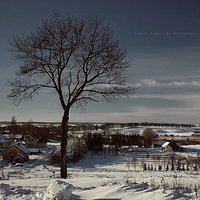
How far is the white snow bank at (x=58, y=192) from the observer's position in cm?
693

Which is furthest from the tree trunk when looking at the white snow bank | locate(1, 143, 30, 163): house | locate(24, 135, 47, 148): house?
locate(24, 135, 47, 148): house

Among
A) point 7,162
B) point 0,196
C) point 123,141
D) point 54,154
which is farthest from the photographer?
point 123,141

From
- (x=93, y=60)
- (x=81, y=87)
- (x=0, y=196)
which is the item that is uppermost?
(x=93, y=60)

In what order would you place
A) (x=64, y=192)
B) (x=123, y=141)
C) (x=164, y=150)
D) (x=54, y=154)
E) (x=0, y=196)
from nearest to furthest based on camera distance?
(x=64, y=192)
(x=0, y=196)
(x=54, y=154)
(x=164, y=150)
(x=123, y=141)

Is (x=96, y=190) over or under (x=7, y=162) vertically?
over

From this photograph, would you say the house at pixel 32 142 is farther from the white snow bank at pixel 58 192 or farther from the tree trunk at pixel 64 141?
the white snow bank at pixel 58 192

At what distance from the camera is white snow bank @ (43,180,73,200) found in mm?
6926

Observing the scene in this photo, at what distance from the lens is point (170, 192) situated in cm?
733

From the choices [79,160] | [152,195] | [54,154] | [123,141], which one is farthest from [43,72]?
[123,141]

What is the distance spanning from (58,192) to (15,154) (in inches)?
1995

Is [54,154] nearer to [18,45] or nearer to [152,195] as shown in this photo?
[18,45]

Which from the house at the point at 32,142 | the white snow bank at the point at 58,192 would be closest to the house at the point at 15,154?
the house at the point at 32,142

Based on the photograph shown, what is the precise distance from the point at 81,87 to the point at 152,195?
760 cm

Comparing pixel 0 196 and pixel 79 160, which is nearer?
pixel 0 196
